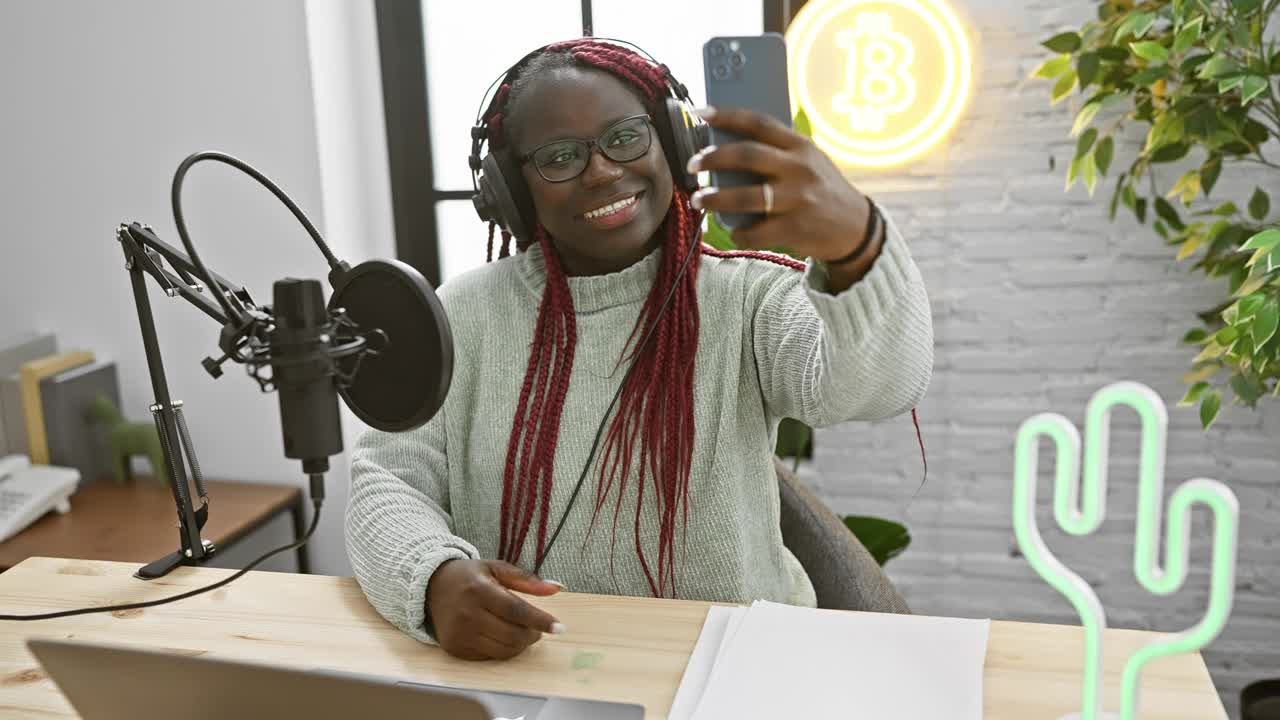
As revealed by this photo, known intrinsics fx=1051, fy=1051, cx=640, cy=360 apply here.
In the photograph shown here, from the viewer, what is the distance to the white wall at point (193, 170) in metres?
1.95

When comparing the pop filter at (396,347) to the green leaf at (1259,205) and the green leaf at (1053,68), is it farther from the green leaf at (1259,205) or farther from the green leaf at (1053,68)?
the green leaf at (1259,205)

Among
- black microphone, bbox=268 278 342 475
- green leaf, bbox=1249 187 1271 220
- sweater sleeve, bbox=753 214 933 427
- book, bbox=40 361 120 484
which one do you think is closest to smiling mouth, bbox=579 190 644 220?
sweater sleeve, bbox=753 214 933 427

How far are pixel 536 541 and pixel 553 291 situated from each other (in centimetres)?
30

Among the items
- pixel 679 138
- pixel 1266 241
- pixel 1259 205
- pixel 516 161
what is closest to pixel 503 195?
pixel 516 161

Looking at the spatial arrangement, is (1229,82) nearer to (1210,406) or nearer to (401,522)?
(1210,406)

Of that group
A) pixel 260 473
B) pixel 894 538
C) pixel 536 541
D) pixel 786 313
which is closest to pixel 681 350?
pixel 786 313

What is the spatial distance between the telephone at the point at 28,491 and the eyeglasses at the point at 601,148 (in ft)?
4.19

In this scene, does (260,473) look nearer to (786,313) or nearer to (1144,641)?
(786,313)

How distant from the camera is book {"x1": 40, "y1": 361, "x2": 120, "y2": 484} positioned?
2.01 metres

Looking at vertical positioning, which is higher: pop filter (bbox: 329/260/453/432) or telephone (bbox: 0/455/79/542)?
pop filter (bbox: 329/260/453/432)

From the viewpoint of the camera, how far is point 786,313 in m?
1.15

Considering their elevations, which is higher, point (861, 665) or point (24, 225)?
point (24, 225)

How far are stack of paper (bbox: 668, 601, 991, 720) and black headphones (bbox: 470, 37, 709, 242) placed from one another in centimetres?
49

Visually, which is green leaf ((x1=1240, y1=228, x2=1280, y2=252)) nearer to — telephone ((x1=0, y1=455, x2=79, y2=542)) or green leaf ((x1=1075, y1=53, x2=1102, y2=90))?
green leaf ((x1=1075, y1=53, x2=1102, y2=90))
